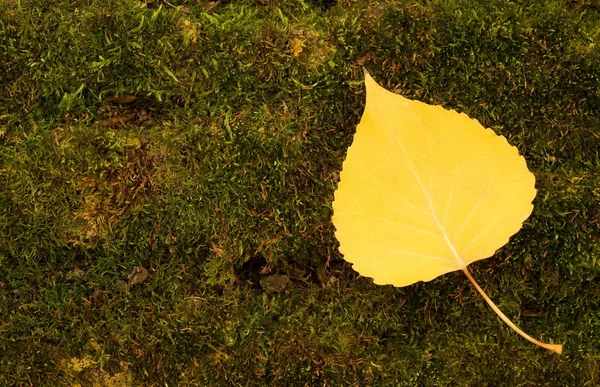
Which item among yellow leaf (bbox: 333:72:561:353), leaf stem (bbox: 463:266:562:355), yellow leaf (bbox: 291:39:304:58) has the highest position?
yellow leaf (bbox: 291:39:304:58)

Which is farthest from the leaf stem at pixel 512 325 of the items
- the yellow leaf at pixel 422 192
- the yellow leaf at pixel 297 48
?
the yellow leaf at pixel 297 48

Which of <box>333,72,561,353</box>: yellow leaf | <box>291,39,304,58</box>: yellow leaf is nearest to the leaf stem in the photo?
<box>333,72,561,353</box>: yellow leaf

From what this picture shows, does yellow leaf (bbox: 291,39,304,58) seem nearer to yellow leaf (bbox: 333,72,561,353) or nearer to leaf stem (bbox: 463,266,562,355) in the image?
yellow leaf (bbox: 333,72,561,353)

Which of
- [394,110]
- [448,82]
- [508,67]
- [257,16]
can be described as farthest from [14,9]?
[508,67]

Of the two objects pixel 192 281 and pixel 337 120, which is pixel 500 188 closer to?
pixel 337 120

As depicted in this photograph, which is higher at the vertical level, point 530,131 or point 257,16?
point 257,16

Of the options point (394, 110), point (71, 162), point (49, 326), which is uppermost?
point (394, 110)

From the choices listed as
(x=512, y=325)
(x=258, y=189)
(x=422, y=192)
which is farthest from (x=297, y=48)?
(x=512, y=325)
